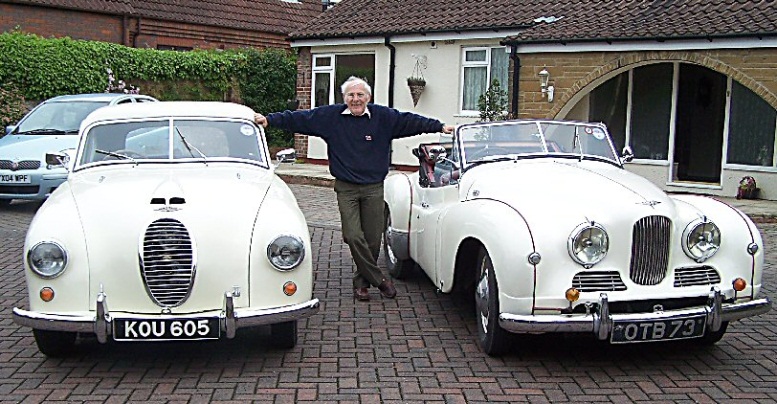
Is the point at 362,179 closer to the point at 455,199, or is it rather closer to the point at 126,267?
the point at 455,199

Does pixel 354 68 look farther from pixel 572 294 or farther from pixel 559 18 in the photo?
pixel 572 294

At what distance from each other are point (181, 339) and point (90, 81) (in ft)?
50.6

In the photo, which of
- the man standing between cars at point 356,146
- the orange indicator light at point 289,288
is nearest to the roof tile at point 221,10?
the man standing between cars at point 356,146

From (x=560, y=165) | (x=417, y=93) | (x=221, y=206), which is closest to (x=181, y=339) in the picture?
(x=221, y=206)

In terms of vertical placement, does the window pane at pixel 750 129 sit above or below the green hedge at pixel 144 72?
below

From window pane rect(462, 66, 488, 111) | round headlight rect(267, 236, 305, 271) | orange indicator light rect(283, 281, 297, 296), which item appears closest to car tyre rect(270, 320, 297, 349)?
orange indicator light rect(283, 281, 297, 296)

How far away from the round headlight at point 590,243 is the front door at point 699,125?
11.2 meters

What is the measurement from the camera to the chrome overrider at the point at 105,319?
504 centimetres

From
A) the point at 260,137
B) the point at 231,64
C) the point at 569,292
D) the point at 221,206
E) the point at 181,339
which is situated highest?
the point at 231,64

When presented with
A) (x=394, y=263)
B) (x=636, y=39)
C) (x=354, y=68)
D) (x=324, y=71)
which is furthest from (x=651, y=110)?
(x=394, y=263)

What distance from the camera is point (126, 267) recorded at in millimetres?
5117

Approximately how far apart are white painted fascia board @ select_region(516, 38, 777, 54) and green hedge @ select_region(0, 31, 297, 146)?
893 centimetres

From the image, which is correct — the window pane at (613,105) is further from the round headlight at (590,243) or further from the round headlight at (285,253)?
the round headlight at (285,253)

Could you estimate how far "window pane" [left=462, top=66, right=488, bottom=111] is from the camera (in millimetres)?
17703
